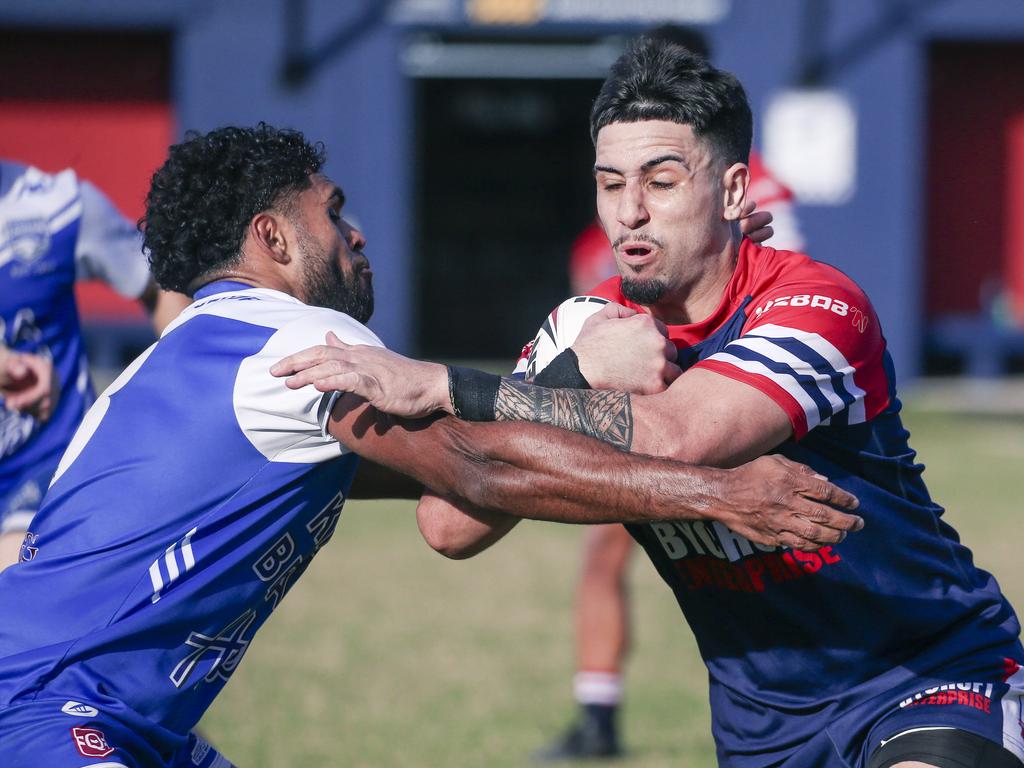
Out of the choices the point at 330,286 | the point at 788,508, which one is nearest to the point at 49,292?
the point at 330,286

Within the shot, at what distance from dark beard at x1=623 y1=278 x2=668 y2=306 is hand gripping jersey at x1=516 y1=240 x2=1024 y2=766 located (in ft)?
0.29

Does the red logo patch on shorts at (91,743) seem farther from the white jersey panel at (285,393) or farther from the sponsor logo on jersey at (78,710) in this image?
the white jersey panel at (285,393)

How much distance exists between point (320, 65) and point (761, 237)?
51.9 feet

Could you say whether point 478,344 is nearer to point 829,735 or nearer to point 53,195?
point 53,195

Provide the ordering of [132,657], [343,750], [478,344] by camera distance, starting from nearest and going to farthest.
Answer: [132,657]
[343,750]
[478,344]

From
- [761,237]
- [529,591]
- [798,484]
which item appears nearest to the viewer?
[798,484]

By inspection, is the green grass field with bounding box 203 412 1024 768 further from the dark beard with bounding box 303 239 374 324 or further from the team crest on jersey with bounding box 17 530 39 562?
the dark beard with bounding box 303 239 374 324

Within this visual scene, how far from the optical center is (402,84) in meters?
19.0

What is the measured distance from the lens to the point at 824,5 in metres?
19.3

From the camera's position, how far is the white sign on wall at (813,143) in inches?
757

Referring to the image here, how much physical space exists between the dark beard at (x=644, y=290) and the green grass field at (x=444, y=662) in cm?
297

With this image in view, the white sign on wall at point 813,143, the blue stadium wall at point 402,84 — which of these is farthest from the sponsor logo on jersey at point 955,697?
the white sign on wall at point 813,143

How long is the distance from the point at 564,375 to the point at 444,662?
177 inches

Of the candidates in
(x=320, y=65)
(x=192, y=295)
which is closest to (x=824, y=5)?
(x=320, y=65)
